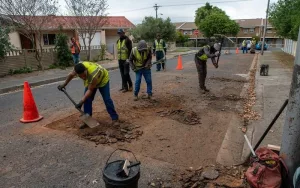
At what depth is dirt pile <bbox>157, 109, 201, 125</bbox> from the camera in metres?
5.02

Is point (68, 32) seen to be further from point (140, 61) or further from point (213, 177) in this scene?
point (213, 177)

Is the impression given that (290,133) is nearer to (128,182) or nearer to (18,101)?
(128,182)

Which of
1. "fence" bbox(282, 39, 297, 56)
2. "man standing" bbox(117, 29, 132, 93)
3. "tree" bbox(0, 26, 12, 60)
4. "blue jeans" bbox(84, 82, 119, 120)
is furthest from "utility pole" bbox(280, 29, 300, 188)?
"fence" bbox(282, 39, 297, 56)

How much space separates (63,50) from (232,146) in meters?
12.4

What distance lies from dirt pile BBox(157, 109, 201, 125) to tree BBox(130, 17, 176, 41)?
2389cm

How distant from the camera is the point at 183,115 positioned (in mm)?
5359

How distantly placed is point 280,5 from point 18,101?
21.3 meters

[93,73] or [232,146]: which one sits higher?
[93,73]

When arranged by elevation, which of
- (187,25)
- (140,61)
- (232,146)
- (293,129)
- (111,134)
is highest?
(187,25)

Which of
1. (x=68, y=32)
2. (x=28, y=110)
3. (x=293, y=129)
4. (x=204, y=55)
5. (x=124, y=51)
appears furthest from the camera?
(x=68, y=32)

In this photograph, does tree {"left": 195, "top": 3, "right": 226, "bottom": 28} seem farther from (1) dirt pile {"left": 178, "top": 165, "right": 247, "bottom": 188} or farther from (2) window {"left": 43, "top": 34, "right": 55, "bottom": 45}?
(1) dirt pile {"left": 178, "top": 165, "right": 247, "bottom": 188}

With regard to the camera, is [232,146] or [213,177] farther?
[232,146]

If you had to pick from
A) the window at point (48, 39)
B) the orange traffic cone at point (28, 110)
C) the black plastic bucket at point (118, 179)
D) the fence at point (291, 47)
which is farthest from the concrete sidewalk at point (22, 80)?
the fence at point (291, 47)

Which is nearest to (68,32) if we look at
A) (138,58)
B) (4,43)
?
(4,43)
